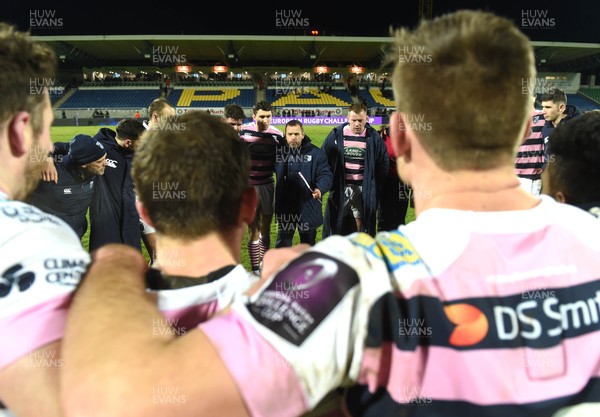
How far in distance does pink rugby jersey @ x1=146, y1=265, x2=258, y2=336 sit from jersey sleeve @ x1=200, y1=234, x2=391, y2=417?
11.8 inches

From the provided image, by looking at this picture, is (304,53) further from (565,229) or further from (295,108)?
(565,229)

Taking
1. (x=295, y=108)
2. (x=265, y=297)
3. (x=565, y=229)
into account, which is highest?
(x=295, y=108)

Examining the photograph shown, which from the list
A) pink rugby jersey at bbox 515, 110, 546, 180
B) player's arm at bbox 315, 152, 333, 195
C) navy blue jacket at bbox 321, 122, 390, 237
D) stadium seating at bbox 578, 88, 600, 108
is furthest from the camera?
stadium seating at bbox 578, 88, 600, 108

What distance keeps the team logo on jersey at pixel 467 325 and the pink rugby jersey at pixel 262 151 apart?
5438 millimetres

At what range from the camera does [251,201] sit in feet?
4.49

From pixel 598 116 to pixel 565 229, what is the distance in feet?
4.16

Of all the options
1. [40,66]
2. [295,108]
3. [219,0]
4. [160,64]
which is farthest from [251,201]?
[219,0]

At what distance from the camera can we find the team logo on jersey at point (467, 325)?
0.89 metres

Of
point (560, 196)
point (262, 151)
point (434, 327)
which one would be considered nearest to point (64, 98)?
point (262, 151)

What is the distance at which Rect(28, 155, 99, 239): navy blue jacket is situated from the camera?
13.7 ft

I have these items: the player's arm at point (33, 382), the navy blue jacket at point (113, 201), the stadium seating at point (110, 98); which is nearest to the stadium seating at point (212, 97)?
the stadium seating at point (110, 98)

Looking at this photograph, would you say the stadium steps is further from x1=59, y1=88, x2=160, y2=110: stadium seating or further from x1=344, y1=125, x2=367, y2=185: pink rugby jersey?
x1=344, y1=125, x2=367, y2=185: pink rugby jersey

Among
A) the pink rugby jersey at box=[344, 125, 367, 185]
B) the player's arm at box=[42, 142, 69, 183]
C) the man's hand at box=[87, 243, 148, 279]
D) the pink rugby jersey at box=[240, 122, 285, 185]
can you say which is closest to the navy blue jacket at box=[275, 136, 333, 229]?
the pink rugby jersey at box=[240, 122, 285, 185]

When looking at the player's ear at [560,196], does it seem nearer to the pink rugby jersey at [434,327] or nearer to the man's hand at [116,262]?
the pink rugby jersey at [434,327]
